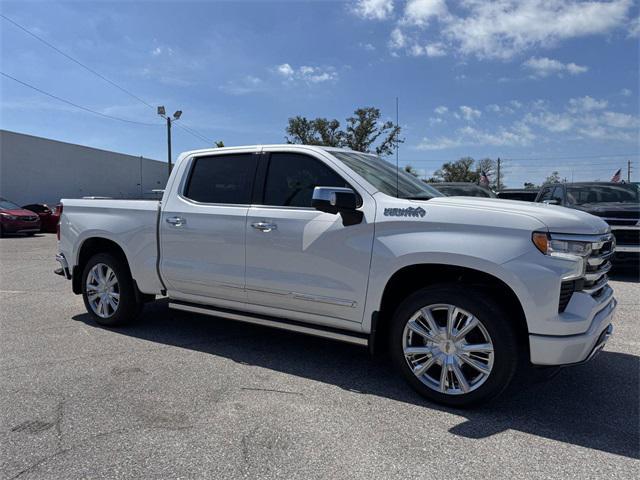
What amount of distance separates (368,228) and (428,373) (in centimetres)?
117

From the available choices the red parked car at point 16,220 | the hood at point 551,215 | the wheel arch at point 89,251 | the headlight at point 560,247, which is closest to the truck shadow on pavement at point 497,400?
the wheel arch at point 89,251

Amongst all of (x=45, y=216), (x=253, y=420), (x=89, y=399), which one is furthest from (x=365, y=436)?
(x=45, y=216)

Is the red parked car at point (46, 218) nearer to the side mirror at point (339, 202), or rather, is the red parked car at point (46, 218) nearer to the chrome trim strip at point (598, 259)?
the side mirror at point (339, 202)

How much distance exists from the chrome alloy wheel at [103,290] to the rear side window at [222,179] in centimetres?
143

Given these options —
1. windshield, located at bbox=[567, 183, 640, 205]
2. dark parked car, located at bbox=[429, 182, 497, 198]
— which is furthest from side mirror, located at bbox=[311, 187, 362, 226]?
dark parked car, located at bbox=[429, 182, 497, 198]

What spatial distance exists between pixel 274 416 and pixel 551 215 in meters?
2.30

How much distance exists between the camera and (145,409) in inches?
135

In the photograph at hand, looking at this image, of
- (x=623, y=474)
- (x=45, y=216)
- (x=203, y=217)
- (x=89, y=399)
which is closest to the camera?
(x=623, y=474)

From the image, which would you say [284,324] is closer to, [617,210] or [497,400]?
[497,400]

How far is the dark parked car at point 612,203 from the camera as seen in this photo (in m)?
8.70

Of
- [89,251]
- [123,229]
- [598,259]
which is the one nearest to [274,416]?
[598,259]

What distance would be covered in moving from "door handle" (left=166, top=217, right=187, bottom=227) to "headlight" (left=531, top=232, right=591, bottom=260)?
3212 mm

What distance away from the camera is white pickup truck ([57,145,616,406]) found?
320 cm

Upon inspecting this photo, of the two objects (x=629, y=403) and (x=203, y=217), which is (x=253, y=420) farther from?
(x=629, y=403)
